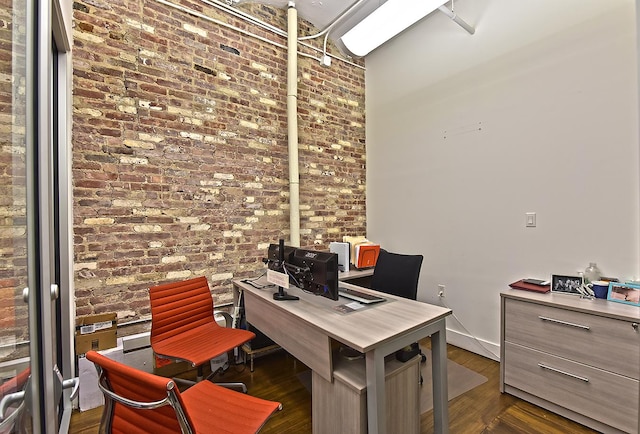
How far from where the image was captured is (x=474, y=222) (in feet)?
9.42

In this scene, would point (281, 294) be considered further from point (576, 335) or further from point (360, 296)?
point (576, 335)

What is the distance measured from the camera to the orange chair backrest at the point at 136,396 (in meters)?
1.02

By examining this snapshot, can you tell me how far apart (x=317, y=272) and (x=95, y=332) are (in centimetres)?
171

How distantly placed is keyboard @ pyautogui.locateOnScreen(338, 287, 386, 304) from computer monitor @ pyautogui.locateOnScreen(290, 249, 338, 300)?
23 cm

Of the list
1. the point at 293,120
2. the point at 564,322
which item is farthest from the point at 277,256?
the point at 564,322

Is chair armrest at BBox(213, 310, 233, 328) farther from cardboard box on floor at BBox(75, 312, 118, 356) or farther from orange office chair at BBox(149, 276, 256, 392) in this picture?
cardboard box on floor at BBox(75, 312, 118, 356)

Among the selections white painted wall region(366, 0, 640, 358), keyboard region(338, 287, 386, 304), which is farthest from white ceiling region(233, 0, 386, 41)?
keyboard region(338, 287, 386, 304)

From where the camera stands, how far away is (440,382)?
5.47 feet

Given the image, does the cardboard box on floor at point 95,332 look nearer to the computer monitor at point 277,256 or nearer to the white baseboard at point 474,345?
the computer monitor at point 277,256

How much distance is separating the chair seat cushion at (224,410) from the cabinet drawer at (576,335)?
71.5 inches

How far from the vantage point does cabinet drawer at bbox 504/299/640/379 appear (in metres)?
1.72

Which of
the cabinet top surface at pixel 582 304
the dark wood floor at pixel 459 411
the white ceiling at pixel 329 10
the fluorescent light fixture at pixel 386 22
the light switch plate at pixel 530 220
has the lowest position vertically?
the dark wood floor at pixel 459 411

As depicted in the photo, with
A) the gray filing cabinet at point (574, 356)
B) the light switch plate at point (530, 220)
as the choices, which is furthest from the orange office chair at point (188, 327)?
the light switch plate at point (530, 220)

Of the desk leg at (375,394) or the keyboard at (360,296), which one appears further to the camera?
the keyboard at (360,296)
